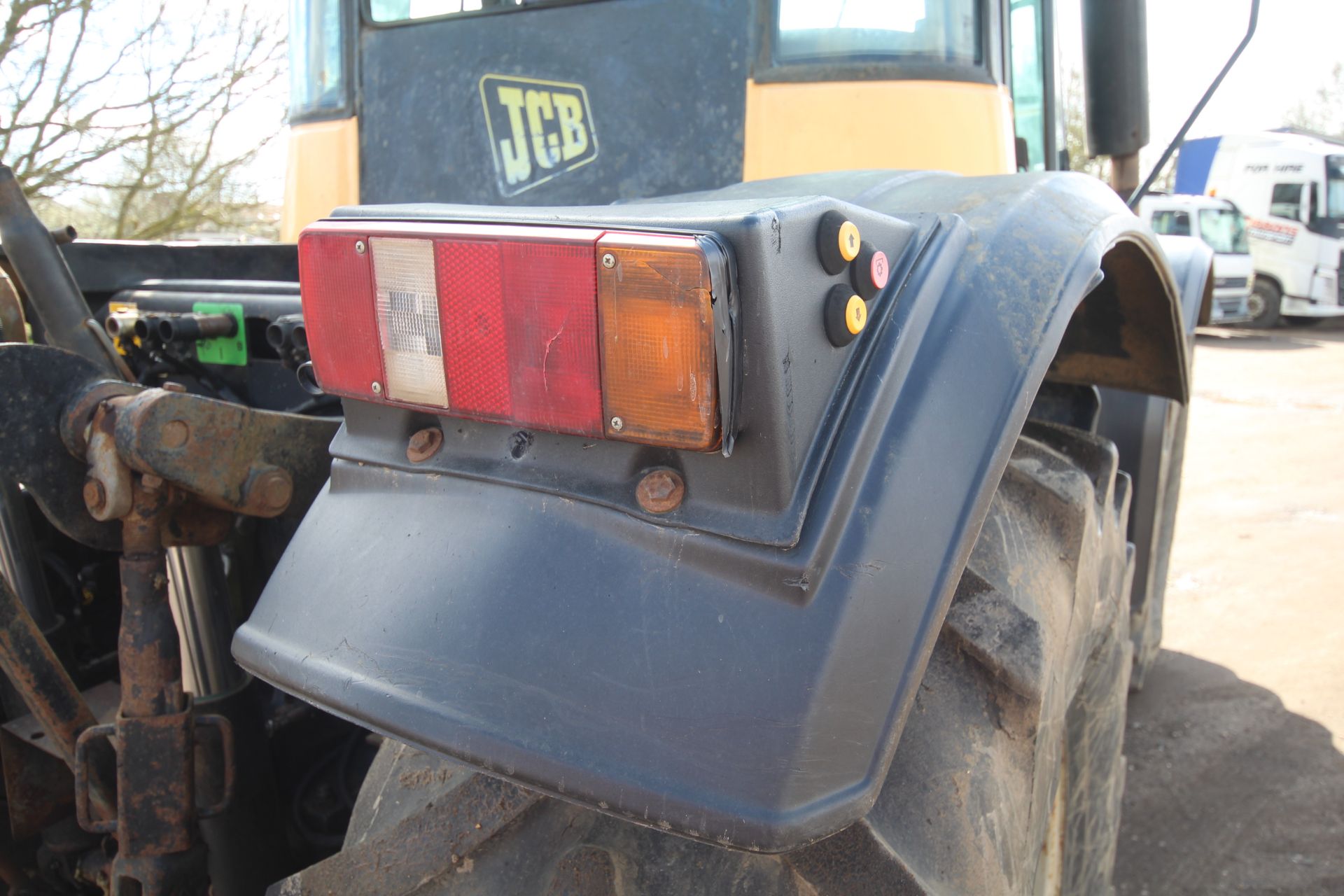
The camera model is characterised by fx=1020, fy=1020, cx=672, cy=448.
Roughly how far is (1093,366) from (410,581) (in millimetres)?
1298

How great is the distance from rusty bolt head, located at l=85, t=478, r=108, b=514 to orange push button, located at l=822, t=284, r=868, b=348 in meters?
0.83

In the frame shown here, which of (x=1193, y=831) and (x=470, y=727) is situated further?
(x=1193, y=831)

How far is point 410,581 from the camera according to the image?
928 millimetres

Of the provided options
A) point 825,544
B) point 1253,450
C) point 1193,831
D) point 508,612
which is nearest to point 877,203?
point 825,544

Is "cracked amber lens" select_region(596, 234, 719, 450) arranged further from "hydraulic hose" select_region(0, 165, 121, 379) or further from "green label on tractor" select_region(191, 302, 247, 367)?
"green label on tractor" select_region(191, 302, 247, 367)

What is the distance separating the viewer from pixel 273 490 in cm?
121

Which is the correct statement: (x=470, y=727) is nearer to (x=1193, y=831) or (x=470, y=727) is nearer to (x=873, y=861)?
(x=873, y=861)

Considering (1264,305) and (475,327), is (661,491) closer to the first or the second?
(475,327)

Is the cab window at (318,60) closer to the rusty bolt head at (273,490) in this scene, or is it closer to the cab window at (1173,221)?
the rusty bolt head at (273,490)

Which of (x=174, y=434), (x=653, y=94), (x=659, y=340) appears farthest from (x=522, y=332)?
(x=653, y=94)

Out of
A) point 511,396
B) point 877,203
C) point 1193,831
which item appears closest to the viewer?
point 511,396

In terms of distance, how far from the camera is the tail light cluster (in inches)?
30.0

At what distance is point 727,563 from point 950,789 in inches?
13.4

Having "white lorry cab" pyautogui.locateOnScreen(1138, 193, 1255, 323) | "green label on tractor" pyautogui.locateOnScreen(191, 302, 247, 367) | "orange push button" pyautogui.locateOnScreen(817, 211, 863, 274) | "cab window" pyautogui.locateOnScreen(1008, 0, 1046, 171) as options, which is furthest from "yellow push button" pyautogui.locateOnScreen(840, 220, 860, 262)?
"white lorry cab" pyautogui.locateOnScreen(1138, 193, 1255, 323)
